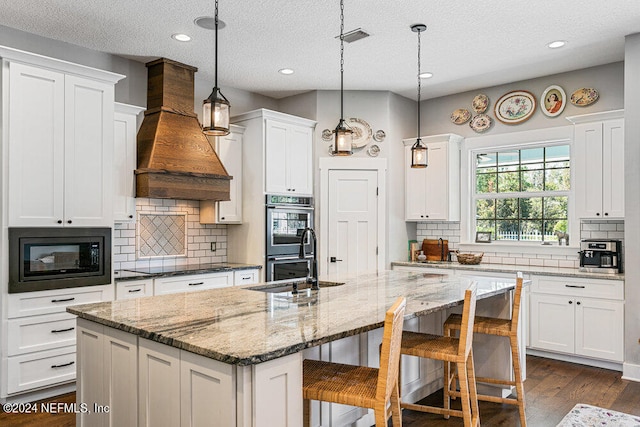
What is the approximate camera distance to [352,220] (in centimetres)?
584

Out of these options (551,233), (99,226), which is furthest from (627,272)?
(99,226)

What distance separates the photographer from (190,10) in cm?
367

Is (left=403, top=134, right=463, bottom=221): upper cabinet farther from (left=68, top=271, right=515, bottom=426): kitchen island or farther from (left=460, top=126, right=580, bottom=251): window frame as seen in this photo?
(left=68, top=271, right=515, bottom=426): kitchen island

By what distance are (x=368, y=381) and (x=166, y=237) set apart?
3.49 meters

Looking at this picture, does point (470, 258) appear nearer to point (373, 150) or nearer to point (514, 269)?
point (514, 269)

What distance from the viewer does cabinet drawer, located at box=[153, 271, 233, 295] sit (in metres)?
4.33

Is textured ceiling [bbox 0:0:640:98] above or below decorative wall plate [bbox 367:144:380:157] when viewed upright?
above

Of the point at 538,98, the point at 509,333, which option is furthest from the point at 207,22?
the point at 538,98

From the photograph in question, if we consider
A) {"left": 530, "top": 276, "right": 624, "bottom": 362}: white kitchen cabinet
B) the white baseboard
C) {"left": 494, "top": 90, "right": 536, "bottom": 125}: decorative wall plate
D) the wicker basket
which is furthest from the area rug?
{"left": 494, "top": 90, "right": 536, "bottom": 125}: decorative wall plate

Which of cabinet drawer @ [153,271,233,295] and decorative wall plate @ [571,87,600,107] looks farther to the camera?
decorative wall plate @ [571,87,600,107]

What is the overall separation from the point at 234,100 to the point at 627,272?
14.6ft

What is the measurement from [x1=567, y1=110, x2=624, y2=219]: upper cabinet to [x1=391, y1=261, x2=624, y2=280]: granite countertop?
0.58 metres

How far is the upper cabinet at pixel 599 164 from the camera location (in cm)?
450

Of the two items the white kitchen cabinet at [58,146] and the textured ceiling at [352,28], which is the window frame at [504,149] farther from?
the white kitchen cabinet at [58,146]
